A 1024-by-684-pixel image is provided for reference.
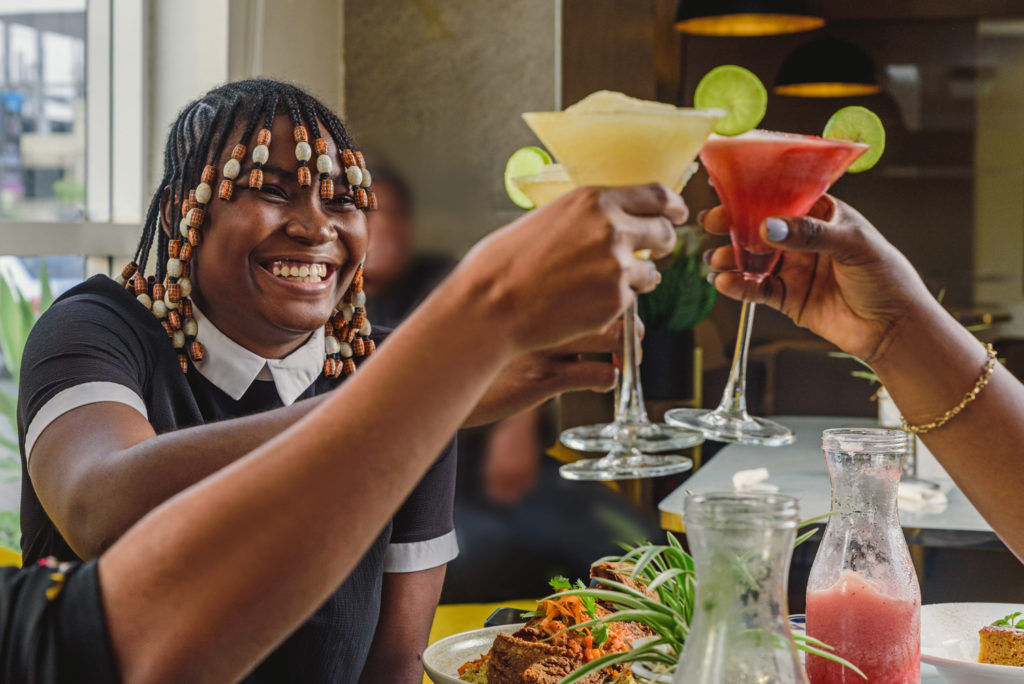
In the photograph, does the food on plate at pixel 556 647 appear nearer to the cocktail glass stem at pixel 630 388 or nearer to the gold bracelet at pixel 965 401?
the cocktail glass stem at pixel 630 388

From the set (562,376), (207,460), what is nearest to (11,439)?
(207,460)

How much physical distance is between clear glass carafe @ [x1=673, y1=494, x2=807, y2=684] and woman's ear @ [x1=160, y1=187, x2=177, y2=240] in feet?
3.93

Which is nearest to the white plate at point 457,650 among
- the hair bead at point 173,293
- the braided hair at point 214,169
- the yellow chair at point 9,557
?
the braided hair at point 214,169

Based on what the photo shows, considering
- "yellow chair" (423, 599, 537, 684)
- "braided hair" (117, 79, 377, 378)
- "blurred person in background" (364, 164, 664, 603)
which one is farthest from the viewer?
"blurred person in background" (364, 164, 664, 603)

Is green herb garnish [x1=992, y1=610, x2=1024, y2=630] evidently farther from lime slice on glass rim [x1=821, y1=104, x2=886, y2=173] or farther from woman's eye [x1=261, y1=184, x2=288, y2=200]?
woman's eye [x1=261, y1=184, x2=288, y2=200]

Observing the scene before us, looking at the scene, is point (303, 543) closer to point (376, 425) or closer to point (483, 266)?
point (376, 425)

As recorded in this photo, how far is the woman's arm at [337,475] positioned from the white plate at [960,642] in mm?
546

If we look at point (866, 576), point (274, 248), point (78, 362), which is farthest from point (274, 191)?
point (866, 576)

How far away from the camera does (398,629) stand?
5.66 feet

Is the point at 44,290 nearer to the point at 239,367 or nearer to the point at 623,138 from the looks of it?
the point at 239,367

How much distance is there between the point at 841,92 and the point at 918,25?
12.9 inches

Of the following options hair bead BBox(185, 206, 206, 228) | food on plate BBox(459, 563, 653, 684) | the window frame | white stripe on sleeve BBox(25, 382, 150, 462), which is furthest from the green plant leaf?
food on plate BBox(459, 563, 653, 684)

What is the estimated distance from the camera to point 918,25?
12.0 ft

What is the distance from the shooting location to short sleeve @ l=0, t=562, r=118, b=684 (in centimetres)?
83
